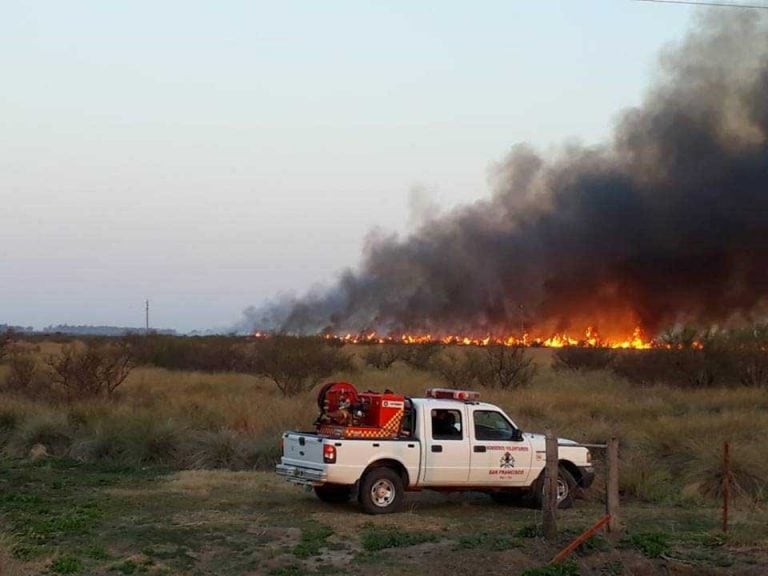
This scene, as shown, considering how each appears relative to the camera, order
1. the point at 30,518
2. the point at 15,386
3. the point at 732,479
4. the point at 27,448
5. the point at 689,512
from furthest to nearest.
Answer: the point at 15,386
the point at 27,448
the point at 732,479
the point at 689,512
the point at 30,518

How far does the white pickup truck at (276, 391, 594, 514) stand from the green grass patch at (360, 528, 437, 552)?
4.22 feet

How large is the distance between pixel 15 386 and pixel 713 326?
34.3 meters

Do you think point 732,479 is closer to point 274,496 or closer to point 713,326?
point 274,496

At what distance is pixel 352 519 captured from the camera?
499 inches

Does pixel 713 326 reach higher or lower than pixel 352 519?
higher

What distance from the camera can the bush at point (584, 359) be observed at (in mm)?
43406

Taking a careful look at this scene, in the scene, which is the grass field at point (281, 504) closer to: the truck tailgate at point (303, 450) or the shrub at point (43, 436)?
the shrub at point (43, 436)

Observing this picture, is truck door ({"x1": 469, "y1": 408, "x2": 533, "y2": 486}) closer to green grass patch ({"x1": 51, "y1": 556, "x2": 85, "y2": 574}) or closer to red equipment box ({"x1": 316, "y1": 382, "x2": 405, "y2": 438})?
red equipment box ({"x1": 316, "y1": 382, "x2": 405, "y2": 438})

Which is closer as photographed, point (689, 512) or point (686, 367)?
point (689, 512)

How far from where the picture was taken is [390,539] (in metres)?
11.0

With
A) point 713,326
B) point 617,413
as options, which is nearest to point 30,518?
point 617,413

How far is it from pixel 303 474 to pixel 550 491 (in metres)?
3.91

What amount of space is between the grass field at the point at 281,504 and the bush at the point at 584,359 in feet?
57.7

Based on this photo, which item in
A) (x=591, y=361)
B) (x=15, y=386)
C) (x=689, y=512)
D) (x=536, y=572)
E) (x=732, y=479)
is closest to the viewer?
(x=536, y=572)
